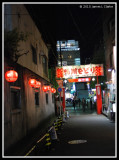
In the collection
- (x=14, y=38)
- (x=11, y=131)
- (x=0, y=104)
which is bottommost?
(x=11, y=131)

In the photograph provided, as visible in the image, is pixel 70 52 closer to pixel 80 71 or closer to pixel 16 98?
pixel 80 71

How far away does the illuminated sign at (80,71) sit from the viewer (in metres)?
29.0

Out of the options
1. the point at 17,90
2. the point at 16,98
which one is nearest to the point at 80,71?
the point at 16,98

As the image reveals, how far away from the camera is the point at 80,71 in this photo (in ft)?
96.1

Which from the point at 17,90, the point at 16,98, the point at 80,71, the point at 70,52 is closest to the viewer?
the point at 17,90

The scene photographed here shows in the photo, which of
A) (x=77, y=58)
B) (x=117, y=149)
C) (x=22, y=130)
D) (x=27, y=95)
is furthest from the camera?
(x=77, y=58)

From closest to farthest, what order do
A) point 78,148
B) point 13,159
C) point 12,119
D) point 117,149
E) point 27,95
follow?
point 13,159
point 117,149
point 78,148
point 12,119
point 27,95

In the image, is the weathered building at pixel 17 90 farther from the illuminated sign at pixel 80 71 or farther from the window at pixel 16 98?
Answer: the illuminated sign at pixel 80 71

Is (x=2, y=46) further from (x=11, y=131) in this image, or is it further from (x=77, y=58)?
(x=77, y=58)

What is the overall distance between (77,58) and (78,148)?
69.7 meters

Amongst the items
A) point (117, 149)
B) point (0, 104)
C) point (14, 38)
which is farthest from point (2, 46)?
point (117, 149)

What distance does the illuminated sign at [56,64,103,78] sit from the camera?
29.0 m

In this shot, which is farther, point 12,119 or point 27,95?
point 27,95

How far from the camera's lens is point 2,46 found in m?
9.88
